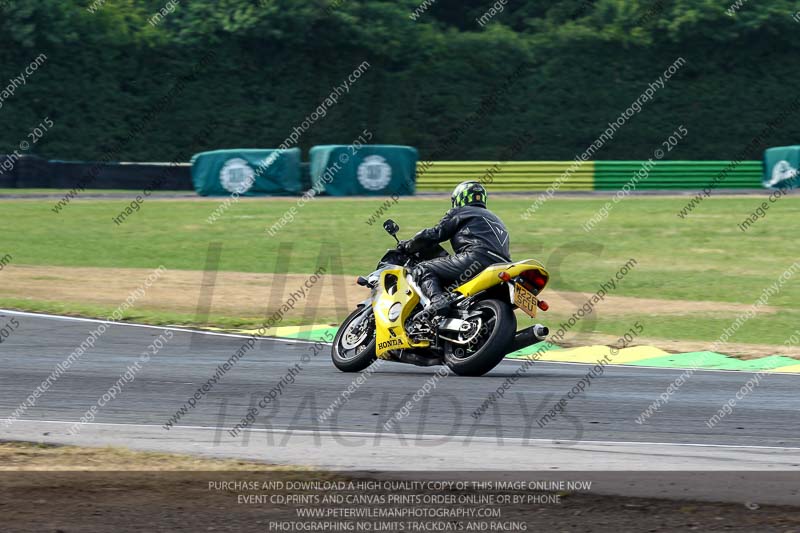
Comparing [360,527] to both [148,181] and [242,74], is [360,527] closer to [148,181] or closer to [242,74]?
[148,181]

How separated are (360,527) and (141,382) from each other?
537 cm

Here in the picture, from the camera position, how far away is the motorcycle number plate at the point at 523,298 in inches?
459

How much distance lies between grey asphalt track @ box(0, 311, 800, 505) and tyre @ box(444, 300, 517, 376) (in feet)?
0.57

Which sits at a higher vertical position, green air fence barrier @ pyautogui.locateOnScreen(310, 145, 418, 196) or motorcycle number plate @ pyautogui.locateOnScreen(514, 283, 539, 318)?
motorcycle number plate @ pyautogui.locateOnScreen(514, 283, 539, 318)

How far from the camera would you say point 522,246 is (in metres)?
25.8

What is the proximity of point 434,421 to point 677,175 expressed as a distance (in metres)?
32.0

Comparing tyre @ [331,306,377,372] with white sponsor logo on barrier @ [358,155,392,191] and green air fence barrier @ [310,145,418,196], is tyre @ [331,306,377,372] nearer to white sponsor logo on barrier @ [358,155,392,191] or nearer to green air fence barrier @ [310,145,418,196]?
green air fence barrier @ [310,145,418,196]

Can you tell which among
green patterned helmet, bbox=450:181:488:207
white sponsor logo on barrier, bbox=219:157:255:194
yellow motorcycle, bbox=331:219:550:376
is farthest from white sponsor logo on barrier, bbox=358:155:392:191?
green patterned helmet, bbox=450:181:488:207

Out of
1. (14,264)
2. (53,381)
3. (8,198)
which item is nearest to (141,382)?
(53,381)

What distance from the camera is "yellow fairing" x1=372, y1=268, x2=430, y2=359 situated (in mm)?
12227

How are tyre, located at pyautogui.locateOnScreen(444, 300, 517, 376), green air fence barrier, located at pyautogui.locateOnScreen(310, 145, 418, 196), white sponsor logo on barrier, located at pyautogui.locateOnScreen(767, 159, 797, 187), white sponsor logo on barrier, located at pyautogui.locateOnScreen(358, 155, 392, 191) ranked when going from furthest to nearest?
1. white sponsor logo on barrier, located at pyautogui.locateOnScreen(767, 159, 797, 187)
2. white sponsor logo on barrier, located at pyautogui.locateOnScreen(358, 155, 392, 191)
3. green air fence barrier, located at pyautogui.locateOnScreen(310, 145, 418, 196)
4. tyre, located at pyautogui.locateOnScreen(444, 300, 517, 376)

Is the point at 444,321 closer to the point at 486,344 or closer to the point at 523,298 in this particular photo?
the point at 486,344

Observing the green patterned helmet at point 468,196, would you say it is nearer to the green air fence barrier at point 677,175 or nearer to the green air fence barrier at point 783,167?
the green air fence barrier at point 677,175

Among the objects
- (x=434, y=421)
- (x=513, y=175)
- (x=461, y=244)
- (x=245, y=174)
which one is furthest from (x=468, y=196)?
(x=513, y=175)
